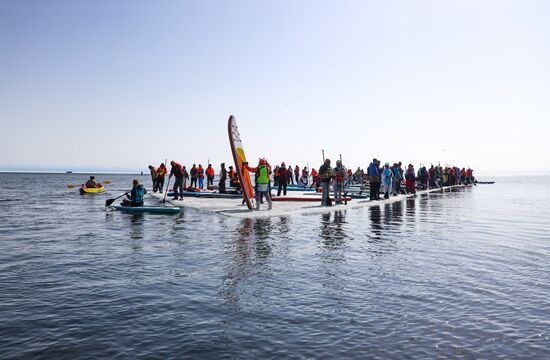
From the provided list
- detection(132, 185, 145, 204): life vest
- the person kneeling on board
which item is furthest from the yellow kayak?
the person kneeling on board

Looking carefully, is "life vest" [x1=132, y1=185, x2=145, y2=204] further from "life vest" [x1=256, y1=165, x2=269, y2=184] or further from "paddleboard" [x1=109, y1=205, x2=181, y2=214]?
"life vest" [x1=256, y1=165, x2=269, y2=184]

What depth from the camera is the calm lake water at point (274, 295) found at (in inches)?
208

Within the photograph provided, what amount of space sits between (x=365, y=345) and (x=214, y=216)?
14335 mm

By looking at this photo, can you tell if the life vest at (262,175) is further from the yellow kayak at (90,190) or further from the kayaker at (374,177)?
the yellow kayak at (90,190)

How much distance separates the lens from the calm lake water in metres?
5.29

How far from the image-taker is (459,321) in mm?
6066

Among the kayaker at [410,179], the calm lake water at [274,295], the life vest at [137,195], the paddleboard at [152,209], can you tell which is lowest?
the calm lake water at [274,295]

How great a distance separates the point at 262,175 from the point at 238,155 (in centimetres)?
183

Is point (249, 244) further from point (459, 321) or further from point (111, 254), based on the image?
point (459, 321)

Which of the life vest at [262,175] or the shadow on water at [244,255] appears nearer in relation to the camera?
the shadow on water at [244,255]

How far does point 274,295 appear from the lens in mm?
7277

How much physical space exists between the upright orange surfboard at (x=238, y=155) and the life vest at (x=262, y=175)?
0.74 metres

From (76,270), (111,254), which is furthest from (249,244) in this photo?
(76,270)

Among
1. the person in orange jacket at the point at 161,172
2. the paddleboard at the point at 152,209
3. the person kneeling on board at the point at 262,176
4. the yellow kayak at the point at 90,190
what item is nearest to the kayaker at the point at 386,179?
the person kneeling on board at the point at 262,176
